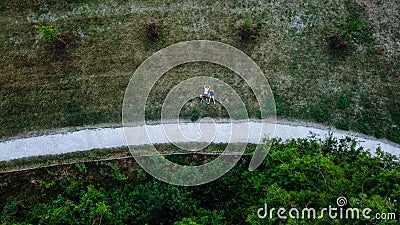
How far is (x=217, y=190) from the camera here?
73.6ft

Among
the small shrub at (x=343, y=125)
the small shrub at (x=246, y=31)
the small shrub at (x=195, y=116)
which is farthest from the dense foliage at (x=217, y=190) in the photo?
the small shrub at (x=246, y=31)

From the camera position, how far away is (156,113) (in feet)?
84.9

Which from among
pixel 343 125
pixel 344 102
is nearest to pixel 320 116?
pixel 343 125

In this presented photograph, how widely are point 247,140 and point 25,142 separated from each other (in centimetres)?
1540

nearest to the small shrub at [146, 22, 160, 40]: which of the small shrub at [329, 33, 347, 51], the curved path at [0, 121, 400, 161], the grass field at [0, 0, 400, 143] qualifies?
the grass field at [0, 0, 400, 143]

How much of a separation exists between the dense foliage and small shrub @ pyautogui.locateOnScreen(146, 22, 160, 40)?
9636mm

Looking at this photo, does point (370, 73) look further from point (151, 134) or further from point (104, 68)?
point (104, 68)

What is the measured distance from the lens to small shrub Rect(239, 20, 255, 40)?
27417 millimetres

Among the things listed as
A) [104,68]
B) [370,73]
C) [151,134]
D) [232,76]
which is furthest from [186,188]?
[370,73]

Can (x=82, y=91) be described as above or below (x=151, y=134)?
above

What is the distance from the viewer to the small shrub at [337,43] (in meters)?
27.5

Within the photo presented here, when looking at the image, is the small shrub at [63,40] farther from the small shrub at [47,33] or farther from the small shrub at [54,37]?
the small shrub at [47,33]

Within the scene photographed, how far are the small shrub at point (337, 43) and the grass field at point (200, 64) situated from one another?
0.34 m

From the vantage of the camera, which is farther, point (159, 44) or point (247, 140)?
point (159, 44)
